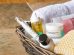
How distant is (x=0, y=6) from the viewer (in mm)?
2629

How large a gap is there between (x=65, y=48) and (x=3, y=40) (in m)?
1.13

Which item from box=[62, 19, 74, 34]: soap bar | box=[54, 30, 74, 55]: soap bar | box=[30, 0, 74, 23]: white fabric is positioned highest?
box=[30, 0, 74, 23]: white fabric

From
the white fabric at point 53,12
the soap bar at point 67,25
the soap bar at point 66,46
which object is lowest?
the soap bar at point 66,46

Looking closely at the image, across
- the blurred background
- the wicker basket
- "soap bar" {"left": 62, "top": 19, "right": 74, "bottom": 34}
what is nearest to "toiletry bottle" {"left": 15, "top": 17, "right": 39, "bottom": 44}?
the wicker basket

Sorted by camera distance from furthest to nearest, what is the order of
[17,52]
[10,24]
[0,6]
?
[0,6]
[10,24]
[17,52]

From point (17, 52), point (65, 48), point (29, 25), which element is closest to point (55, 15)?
point (29, 25)

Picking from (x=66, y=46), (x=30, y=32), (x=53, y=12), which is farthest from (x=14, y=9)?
(x=66, y=46)

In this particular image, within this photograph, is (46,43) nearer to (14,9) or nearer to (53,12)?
(53,12)

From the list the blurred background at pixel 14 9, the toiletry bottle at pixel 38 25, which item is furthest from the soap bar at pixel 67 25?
the blurred background at pixel 14 9

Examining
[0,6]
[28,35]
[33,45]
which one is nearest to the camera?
[33,45]

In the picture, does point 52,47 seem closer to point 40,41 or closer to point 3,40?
point 40,41

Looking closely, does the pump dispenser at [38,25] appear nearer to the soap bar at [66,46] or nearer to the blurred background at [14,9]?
the soap bar at [66,46]

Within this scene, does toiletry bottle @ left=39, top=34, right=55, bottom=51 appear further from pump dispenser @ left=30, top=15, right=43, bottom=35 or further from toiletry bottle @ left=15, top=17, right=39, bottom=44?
pump dispenser @ left=30, top=15, right=43, bottom=35

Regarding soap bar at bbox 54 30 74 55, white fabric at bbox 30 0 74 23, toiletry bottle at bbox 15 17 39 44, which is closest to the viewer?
soap bar at bbox 54 30 74 55
